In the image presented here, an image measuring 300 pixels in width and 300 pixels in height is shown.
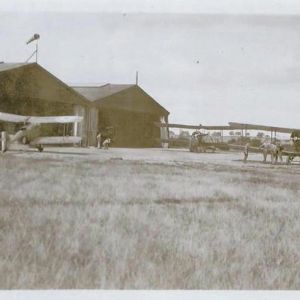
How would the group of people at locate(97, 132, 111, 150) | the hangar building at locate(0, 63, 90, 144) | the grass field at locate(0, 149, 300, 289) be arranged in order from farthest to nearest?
1. the group of people at locate(97, 132, 111, 150)
2. the hangar building at locate(0, 63, 90, 144)
3. the grass field at locate(0, 149, 300, 289)

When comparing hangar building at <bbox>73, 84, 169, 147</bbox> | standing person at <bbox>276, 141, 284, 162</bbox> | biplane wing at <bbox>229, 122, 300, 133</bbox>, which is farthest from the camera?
standing person at <bbox>276, 141, 284, 162</bbox>

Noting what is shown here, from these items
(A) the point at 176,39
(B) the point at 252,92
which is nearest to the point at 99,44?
(A) the point at 176,39

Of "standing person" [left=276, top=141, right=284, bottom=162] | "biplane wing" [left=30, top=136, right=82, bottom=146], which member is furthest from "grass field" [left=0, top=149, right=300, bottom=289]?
"standing person" [left=276, top=141, right=284, bottom=162]

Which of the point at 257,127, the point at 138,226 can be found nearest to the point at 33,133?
the point at 138,226

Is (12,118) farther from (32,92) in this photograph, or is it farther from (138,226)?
(138,226)

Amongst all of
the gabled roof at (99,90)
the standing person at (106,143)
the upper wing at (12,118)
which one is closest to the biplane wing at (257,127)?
the gabled roof at (99,90)

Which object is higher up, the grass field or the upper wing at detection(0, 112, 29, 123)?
the upper wing at detection(0, 112, 29, 123)

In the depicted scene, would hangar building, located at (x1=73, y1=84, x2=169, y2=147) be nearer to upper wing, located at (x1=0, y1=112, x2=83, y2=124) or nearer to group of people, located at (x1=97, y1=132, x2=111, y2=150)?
group of people, located at (x1=97, y1=132, x2=111, y2=150)

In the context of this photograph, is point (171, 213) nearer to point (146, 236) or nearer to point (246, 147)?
point (146, 236)
